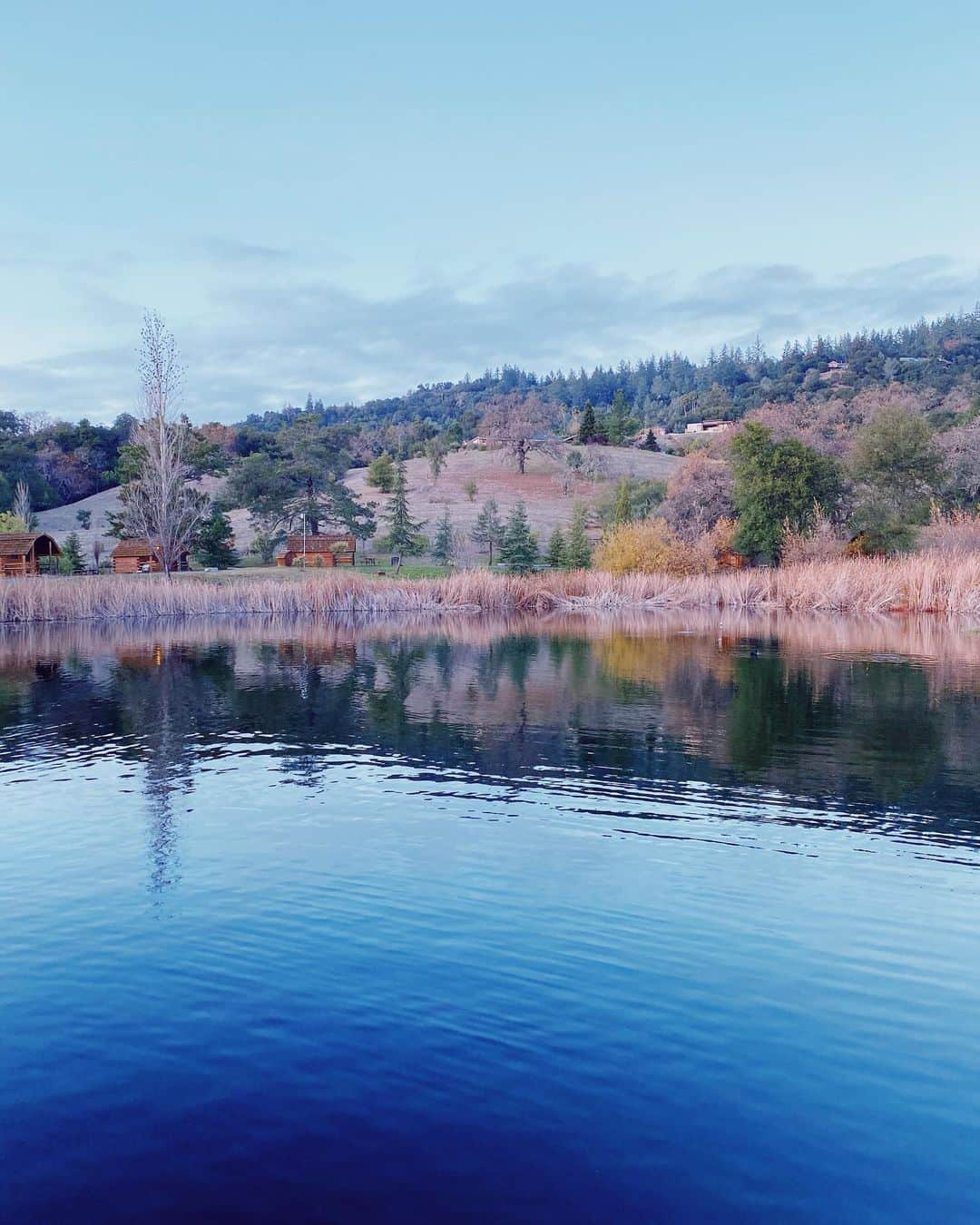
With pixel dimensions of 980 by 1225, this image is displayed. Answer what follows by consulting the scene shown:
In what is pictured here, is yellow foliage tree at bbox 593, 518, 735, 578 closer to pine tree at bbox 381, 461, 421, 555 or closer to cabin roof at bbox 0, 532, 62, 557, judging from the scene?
pine tree at bbox 381, 461, 421, 555

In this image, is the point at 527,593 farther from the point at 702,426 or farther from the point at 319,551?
the point at 702,426

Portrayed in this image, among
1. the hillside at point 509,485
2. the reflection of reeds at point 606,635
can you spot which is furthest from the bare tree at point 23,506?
the reflection of reeds at point 606,635

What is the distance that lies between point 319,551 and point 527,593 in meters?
19.9

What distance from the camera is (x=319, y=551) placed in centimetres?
6119

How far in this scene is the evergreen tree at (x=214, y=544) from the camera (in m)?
55.4

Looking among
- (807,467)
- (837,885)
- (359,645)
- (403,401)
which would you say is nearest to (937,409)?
(807,467)

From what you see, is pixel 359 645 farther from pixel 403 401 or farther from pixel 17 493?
pixel 403 401

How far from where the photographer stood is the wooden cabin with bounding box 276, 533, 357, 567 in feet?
197

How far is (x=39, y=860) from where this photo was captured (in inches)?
393

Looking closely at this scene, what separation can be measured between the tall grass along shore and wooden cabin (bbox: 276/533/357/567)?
11.8m

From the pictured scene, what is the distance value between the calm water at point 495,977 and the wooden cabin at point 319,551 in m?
44.0

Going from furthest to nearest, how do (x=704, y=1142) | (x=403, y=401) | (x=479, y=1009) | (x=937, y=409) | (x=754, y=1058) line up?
(x=403, y=401), (x=937, y=409), (x=479, y=1009), (x=754, y=1058), (x=704, y=1142)

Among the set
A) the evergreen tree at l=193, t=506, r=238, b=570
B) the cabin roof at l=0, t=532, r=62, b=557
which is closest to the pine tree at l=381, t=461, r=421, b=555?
the evergreen tree at l=193, t=506, r=238, b=570

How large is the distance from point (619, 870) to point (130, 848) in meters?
4.68
